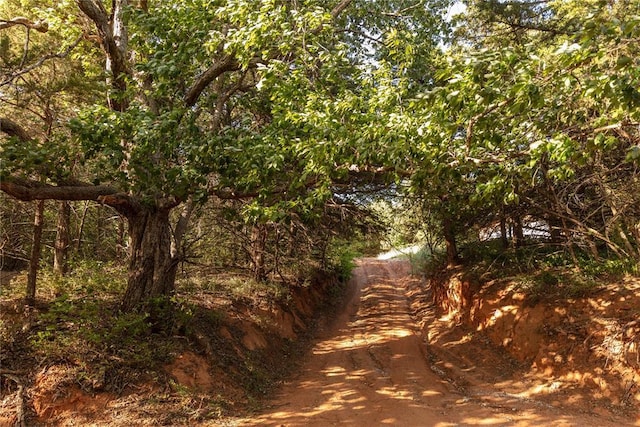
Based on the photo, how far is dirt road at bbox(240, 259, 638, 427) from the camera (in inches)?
256

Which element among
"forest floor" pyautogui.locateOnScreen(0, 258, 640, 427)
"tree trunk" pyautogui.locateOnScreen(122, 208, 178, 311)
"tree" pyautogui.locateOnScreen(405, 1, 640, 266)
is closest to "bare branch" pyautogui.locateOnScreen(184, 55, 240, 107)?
"tree trunk" pyautogui.locateOnScreen(122, 208, 178, 311)

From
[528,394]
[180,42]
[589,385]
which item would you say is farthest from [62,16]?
[589,385]

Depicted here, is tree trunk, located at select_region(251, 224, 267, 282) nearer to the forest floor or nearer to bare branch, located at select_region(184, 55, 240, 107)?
the forest floor

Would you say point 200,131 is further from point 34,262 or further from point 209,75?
point 34,262

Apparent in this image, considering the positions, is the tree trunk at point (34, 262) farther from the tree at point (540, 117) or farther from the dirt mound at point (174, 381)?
the tree at point (540, 117)

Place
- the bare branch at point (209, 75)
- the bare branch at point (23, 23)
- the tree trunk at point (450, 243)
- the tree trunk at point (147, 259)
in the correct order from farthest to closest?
1. the tree trunk at point (450, 243)
2. the bare branch at point (209, 75)
3. the tree trunk at point (147, 259)
4. the bare branch at point (23, 23)

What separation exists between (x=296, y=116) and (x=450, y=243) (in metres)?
11.8

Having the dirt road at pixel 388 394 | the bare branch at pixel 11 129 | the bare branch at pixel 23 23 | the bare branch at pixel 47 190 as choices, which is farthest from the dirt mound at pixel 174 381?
the bare branch at pixel 23 23

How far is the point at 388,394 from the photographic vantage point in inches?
308

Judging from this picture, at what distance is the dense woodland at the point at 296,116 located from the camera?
15.5ft

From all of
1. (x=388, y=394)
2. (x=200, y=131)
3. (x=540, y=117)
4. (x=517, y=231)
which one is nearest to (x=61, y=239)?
(x=200, y=131)

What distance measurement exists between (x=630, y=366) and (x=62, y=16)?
13.0 metres

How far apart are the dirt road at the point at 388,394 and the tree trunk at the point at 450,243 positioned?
13.1ft

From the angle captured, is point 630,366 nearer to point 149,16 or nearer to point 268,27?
point 268,27
